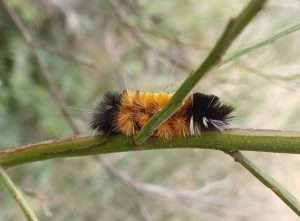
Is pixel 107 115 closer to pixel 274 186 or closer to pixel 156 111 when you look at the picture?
pixel 156 111

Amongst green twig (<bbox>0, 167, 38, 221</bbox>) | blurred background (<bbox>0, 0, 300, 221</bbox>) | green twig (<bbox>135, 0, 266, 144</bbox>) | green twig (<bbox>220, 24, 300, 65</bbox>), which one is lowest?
green twig (<bbox>0, 167, 38, 221</bbox>)

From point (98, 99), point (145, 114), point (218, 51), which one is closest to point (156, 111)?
point (145, 114)

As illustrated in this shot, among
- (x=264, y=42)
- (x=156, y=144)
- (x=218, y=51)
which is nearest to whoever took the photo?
(x=218, y=51)

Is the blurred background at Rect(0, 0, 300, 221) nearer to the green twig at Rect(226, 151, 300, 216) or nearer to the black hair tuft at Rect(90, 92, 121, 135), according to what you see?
the black hair tuft at Rect(90, 92, 121, 135)

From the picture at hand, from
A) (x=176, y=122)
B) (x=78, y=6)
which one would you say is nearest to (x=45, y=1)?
(x=78, y=6)

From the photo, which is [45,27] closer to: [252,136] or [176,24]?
[176,24]

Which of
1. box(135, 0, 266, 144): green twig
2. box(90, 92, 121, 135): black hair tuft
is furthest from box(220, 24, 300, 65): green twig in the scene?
box(90, 92, 121, 135): black hair tuft

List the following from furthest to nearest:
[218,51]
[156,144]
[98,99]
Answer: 1. [98,99]
2. [156,144]
3. [218,51]

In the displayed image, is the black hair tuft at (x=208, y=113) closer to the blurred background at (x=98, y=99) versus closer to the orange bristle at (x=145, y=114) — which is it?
the orange bristle at (x=145, y=114)
